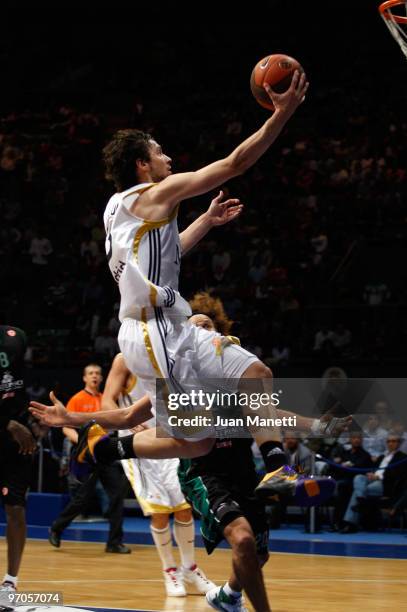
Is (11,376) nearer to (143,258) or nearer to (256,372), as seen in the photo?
(143,258)

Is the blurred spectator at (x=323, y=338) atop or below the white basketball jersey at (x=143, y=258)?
atop

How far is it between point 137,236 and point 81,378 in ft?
33.7

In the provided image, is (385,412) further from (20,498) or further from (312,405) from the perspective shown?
(20,498)

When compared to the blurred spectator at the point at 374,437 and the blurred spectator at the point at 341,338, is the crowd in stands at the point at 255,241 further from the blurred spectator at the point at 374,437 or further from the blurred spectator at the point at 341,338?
the blurred spectator at the point at 374,437

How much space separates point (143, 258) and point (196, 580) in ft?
12.2

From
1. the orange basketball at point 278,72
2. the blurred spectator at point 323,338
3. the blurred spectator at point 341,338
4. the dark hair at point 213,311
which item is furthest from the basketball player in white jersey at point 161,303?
the blurred spectator at point 341,338

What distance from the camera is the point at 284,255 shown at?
1786 cm

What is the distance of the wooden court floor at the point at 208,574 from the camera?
7.71 m

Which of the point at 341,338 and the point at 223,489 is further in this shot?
the point at 341,338

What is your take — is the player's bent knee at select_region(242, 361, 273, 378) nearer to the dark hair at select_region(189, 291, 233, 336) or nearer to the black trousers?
the dark hair at select_region(189, 291, 233, 336)

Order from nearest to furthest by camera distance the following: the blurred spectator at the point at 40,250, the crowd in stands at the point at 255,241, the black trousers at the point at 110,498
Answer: the black trousers at the point at 110,498
the crowd in stands at the point at 255,241
the blurred spectator at the point at 40,250

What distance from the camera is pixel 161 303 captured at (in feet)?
18.6

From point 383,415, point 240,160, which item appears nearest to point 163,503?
point 240,160

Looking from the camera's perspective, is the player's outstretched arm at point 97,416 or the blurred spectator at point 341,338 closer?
the player's outstretched arm at point 97,416
